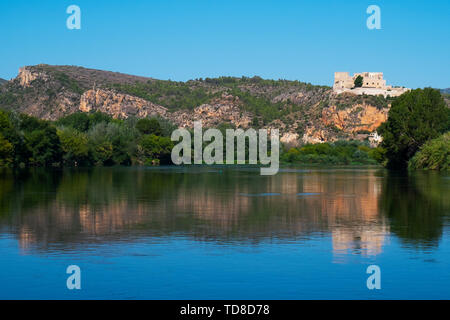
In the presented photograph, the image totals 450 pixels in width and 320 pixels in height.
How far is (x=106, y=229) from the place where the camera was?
691 inches

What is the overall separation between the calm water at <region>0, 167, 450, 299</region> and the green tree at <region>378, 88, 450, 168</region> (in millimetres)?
53379

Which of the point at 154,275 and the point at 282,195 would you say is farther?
the point at 282,195

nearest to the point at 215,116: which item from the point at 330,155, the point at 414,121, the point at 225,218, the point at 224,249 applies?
the point at 330,155

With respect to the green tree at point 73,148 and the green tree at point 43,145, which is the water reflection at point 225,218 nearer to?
the green tree at point 43,145

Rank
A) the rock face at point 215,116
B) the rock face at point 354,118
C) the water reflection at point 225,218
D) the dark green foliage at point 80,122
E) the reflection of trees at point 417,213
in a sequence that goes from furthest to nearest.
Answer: the rock face at point 215,116 < the rock face at point 354,118 < the dark green foliage at point 80,122 < the reflection of trees at point 417,213 < the water reflection at point 225,218

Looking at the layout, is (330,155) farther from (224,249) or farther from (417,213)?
(224,249)

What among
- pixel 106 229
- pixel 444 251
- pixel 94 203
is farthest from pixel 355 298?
pixel 94 203

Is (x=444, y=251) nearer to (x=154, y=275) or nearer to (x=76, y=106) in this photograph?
(x=154, y=275)

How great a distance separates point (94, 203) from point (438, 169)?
56314 millimetres

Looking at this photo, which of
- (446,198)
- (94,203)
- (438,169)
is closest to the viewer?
(94,203)

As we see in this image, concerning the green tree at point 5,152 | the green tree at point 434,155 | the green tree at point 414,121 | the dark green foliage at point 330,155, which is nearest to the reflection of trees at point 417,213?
the green tree at point 434,155

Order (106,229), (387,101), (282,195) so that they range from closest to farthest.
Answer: (106,229)
(282,195)
(387,101)

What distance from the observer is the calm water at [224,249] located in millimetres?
10664

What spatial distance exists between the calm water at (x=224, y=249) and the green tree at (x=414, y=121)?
53.4 m
